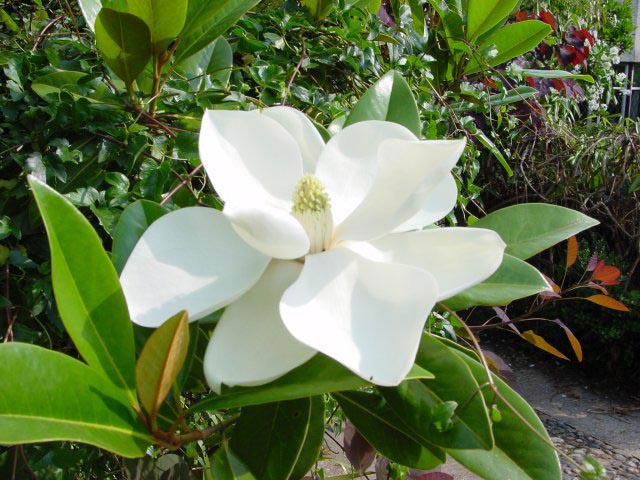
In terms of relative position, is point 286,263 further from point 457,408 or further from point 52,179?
point 52,179

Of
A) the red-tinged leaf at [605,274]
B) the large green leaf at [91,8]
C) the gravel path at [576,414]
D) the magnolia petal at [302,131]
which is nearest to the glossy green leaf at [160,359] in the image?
the magnolia petal at [302,131]

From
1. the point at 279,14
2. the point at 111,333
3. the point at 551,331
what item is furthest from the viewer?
the point at 551,331

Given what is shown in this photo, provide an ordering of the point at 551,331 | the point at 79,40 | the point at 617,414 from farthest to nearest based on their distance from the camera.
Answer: the point at 551,331 → the point at 617,414 → the point at 79,40

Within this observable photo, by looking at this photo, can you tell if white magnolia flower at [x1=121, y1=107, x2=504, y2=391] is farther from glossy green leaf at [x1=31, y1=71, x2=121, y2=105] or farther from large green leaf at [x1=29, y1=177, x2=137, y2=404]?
glossy green leaf at [x1=31, y1=71, x2=121, y2=105]

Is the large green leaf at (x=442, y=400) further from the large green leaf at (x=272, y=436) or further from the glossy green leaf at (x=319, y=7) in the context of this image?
the glossy green leaf at (x=319, y=7)

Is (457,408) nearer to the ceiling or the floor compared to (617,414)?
nearer to the ceiling

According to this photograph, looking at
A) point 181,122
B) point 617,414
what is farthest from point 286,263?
point 617,414
